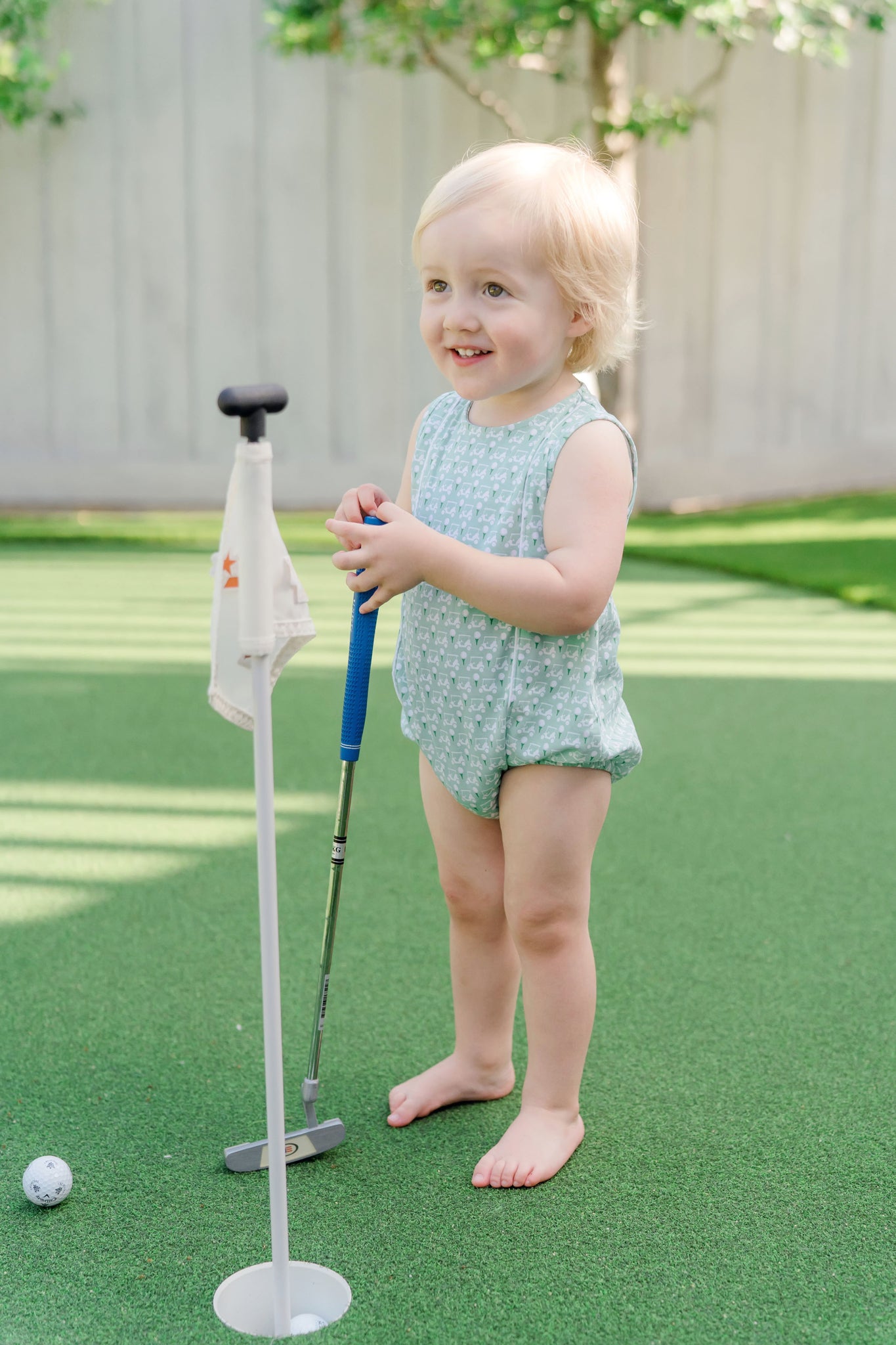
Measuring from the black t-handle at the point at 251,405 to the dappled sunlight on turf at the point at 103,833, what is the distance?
1.35 m

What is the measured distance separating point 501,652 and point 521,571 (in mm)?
147

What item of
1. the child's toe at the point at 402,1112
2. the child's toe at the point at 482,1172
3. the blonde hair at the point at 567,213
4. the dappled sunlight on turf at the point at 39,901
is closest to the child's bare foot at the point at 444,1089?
the child's toe at the point at 402,1112

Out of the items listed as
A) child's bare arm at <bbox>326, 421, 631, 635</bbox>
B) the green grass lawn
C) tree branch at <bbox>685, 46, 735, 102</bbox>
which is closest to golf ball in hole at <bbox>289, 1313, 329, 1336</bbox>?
child's bare arm at <bbox>326, 421, 631, 635</bbox>

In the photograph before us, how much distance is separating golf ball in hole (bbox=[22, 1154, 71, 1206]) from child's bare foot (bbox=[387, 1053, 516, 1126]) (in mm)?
397

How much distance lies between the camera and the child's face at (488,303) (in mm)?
1364

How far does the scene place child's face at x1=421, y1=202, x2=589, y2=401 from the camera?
4.48 ft

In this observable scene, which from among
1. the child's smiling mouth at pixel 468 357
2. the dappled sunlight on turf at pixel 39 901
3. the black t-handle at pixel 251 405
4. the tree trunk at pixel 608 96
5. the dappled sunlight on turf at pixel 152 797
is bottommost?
the dappled sunlight on turf at pixel 152 797

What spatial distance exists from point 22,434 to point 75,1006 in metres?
5.68

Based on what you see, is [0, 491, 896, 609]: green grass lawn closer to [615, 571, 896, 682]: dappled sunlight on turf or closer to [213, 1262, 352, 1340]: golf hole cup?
[615, 571, 896, 682]: dappled sunlight on turf

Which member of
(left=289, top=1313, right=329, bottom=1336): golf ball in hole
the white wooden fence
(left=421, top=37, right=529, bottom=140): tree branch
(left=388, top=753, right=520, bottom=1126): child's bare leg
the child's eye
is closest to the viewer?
(left=289, top=1313, right=329, bottom=1336): golf ball in hole

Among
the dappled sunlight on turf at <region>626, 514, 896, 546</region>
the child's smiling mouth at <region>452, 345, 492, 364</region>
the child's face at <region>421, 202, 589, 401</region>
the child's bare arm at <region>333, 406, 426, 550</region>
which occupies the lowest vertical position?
the dappled sunlight on turf at <region>626, 514, 896, 546</region>

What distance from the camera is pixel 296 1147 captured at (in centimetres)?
157

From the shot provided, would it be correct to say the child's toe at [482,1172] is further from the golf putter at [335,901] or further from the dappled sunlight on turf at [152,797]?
the dappled sunlight on turf at [152,797]

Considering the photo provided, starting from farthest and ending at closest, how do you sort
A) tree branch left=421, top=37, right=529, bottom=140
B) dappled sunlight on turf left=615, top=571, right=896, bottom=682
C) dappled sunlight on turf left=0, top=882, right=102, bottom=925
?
tree branch left=421, top=37, right=529, bottom=140 < dappled sunlight on turf left=615, top=571, right=896, bottom=682 < dappled sunlight on turf left=0, top=882, right=102, bottom=925
